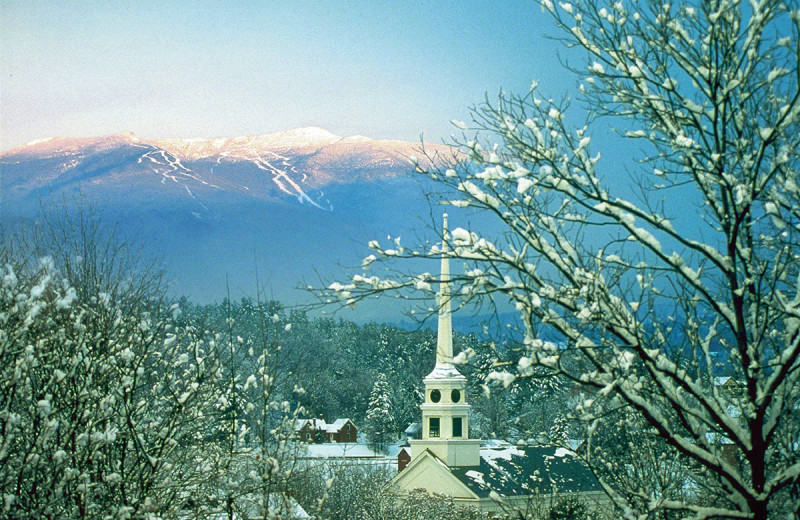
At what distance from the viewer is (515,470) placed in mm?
39719

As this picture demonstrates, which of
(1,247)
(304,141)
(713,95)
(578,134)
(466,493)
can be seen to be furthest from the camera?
(304,141)

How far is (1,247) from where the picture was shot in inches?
632

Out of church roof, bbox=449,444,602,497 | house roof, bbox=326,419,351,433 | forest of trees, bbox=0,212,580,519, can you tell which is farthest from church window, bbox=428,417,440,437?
house roof, bbox=326,419,351,433

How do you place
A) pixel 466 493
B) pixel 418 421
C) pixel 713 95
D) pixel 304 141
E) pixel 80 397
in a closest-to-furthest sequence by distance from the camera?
pixel 713 95 → pixel 80 397 → pixel 466 493 → pixel 418 421 → pixel 304 141

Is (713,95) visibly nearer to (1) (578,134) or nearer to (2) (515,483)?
(1) (578,134)

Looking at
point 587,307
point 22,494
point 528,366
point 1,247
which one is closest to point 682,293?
point 587,307

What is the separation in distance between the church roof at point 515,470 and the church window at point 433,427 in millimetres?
2170

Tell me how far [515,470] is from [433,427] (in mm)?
4428

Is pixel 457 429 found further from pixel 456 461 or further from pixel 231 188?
pixel 231 188

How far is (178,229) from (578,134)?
515 ft

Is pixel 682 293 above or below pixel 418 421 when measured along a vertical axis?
above

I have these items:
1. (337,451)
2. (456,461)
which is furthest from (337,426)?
(456,461)

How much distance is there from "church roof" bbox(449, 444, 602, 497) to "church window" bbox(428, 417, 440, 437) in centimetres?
217

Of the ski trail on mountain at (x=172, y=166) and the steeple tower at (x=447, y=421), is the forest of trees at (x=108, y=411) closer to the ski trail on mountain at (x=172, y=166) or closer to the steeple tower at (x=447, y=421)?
the steeple tower at (x=447, y=421)
